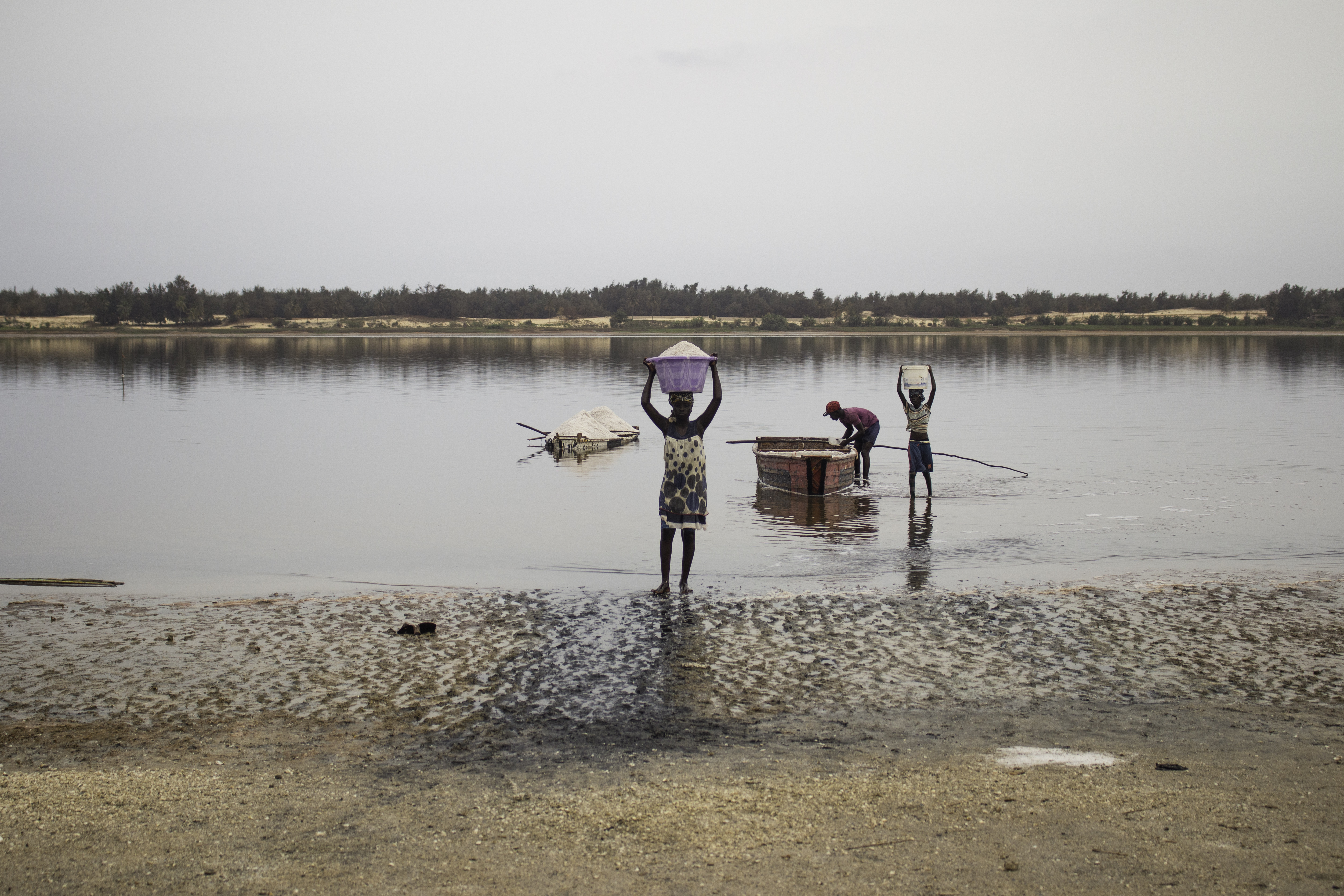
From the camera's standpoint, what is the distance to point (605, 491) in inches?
686

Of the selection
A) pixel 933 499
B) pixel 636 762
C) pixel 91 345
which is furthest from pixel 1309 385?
pixel 91 345

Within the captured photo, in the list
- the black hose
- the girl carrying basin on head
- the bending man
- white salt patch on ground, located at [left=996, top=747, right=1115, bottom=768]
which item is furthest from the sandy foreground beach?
the black hose

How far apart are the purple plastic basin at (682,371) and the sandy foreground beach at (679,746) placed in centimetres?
185

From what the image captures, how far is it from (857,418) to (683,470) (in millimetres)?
9122

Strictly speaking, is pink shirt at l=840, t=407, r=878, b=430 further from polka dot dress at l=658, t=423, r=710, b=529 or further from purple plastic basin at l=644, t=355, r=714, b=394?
purple plastic basin at l=644, t=355, r=714, b=394

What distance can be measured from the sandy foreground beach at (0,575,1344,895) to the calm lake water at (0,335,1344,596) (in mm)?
1977

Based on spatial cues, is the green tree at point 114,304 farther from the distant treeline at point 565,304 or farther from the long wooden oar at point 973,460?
the long wooden oar at point 973,460

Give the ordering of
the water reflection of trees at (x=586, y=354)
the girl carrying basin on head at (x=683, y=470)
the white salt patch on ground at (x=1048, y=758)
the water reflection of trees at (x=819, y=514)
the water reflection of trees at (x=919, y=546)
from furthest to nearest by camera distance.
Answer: the water reflection of trees at (x=586, y=354), the water reflection of trees at (x=819, y=514), the water reflection of trees at (x=919, y=546), the girl carrying basin on head at (x=683, y=470), the white salt patch on ground at (x=1048, y=758)

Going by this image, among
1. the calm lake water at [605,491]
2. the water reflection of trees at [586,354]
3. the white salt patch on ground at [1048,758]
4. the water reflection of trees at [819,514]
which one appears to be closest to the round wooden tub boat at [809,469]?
the water reflection of trees at [819,514]

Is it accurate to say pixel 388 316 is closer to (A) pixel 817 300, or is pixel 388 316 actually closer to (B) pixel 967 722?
(A) pixel 817 300

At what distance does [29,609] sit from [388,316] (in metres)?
139

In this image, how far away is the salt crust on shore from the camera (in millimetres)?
6500

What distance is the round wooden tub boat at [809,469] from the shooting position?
15.9 m

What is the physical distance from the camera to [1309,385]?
1678 inches
